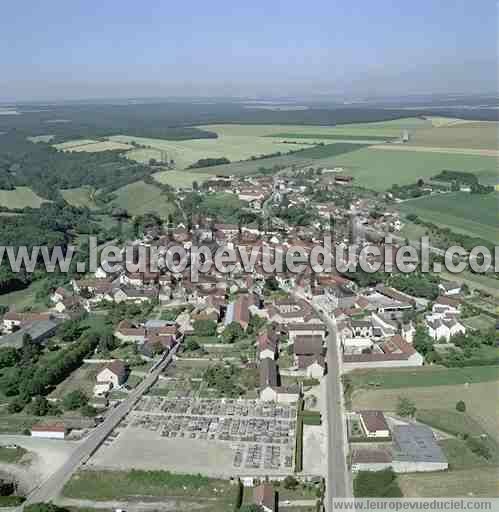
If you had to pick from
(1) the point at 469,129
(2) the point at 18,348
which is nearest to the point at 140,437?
(2) the point at 18,348

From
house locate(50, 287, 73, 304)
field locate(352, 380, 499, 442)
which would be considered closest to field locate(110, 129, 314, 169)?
house locate(50, 287, 73, 304)

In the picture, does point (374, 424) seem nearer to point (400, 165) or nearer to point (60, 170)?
point (400, 165)

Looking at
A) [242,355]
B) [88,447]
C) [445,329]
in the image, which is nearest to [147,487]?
[88,447]

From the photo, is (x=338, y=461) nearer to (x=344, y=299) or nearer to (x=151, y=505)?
(x=151, y=505)

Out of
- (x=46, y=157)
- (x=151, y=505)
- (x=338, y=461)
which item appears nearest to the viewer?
(x=151, y=505)

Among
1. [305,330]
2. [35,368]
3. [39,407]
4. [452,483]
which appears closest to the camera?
[452,483]

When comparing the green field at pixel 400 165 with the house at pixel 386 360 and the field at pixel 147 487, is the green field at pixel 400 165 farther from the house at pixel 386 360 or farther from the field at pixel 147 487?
the field at pixel 147 487
